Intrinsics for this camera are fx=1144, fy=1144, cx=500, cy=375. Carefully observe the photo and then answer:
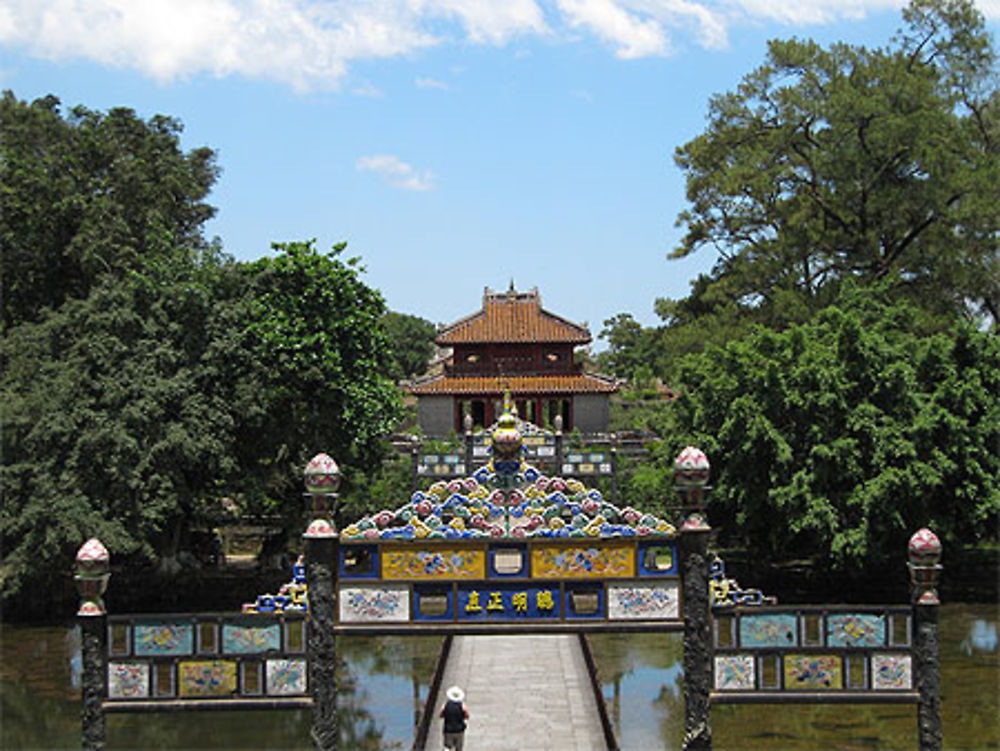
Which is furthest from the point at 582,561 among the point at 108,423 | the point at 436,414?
the point at 436,414

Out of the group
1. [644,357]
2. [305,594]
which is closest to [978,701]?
[305,594]

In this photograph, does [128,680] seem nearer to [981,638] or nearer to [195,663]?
[195,663]

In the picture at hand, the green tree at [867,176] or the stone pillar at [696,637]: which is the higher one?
the green tree at [867,176]

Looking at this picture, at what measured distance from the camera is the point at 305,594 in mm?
8758

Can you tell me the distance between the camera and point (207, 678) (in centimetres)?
823

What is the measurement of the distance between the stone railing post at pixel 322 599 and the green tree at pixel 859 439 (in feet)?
44.7

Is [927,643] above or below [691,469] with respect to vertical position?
below

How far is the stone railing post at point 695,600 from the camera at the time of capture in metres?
8.05

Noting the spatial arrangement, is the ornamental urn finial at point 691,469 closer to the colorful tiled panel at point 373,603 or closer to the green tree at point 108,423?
the colorful tiled panel at point 373,603

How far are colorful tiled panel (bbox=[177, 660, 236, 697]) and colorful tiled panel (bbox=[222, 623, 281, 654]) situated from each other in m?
0.13

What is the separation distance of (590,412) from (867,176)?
1532cm

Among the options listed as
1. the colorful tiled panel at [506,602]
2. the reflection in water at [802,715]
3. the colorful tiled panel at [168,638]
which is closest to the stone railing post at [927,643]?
the colorful tiled panel at [506,602]

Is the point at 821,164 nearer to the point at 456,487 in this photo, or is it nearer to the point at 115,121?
the point at 115,121

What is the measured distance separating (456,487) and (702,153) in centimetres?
2280
